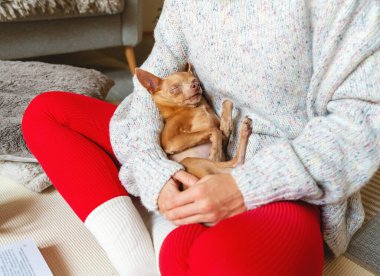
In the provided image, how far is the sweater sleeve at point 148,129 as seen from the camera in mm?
815

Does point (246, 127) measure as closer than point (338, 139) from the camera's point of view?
No

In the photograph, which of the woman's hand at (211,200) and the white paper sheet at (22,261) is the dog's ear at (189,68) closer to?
the woman's hand at (211,200)

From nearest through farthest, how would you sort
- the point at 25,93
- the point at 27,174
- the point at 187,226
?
the point at 187,226 → the point at 27,174 → the point at 25,93

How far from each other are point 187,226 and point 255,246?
0.53 ft

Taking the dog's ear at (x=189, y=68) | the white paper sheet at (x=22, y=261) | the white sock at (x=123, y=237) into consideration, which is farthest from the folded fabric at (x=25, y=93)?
the dog's ear at (x=189, y=68)

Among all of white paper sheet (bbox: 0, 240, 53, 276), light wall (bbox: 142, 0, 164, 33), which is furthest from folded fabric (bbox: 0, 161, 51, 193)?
light wall (bbox: 142, 0, 164, 33)

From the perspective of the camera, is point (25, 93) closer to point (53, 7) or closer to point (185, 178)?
point (53, 7)

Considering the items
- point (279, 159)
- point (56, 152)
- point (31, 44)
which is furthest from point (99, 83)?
point (279, 159)

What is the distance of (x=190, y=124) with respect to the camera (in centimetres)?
99

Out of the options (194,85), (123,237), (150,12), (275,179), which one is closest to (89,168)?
(123,237)

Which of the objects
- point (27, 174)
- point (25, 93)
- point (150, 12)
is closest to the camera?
point (27, 174)

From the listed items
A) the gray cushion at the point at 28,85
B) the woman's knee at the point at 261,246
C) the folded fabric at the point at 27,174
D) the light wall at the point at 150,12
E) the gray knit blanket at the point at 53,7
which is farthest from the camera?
the light wall at the point at 150,12

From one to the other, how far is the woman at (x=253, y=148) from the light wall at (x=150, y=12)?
213cm

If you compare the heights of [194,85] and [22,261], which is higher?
[194,85]
